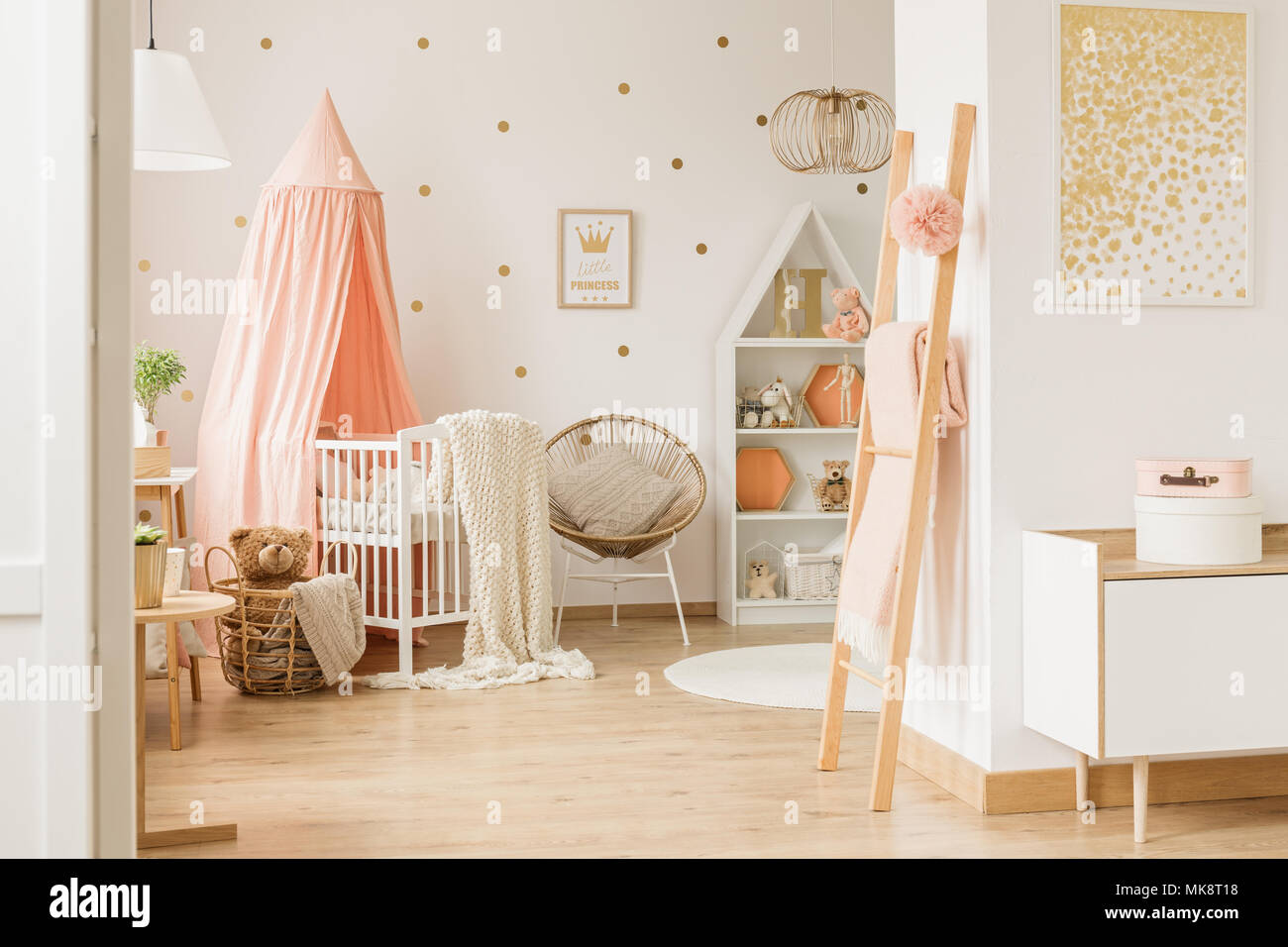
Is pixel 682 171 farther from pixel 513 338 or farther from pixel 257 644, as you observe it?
pixel 257 644

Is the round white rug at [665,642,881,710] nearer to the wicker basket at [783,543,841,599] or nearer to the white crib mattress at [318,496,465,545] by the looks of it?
the wicker basket at [783,543,841,599]

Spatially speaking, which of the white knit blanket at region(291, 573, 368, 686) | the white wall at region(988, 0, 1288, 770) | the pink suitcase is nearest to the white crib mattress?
the white knit blanket at region(291, 573, 368, 686)

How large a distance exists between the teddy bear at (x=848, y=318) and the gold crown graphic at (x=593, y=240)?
1.06m

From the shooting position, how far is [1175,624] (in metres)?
2.38

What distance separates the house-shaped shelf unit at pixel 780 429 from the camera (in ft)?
17.2

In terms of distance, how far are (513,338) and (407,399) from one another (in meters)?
0.71

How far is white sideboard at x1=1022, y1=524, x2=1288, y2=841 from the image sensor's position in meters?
2.37

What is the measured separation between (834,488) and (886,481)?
251 cm

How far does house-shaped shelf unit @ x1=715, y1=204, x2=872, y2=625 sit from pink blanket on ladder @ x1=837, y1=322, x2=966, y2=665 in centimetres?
225

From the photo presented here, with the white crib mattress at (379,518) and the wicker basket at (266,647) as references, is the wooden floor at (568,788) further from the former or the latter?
the white crib mattress at (379,518)

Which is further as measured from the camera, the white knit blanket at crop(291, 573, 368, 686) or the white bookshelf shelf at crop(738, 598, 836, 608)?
the white bookshelf shelf at crop(738, 598, 836, 608)
